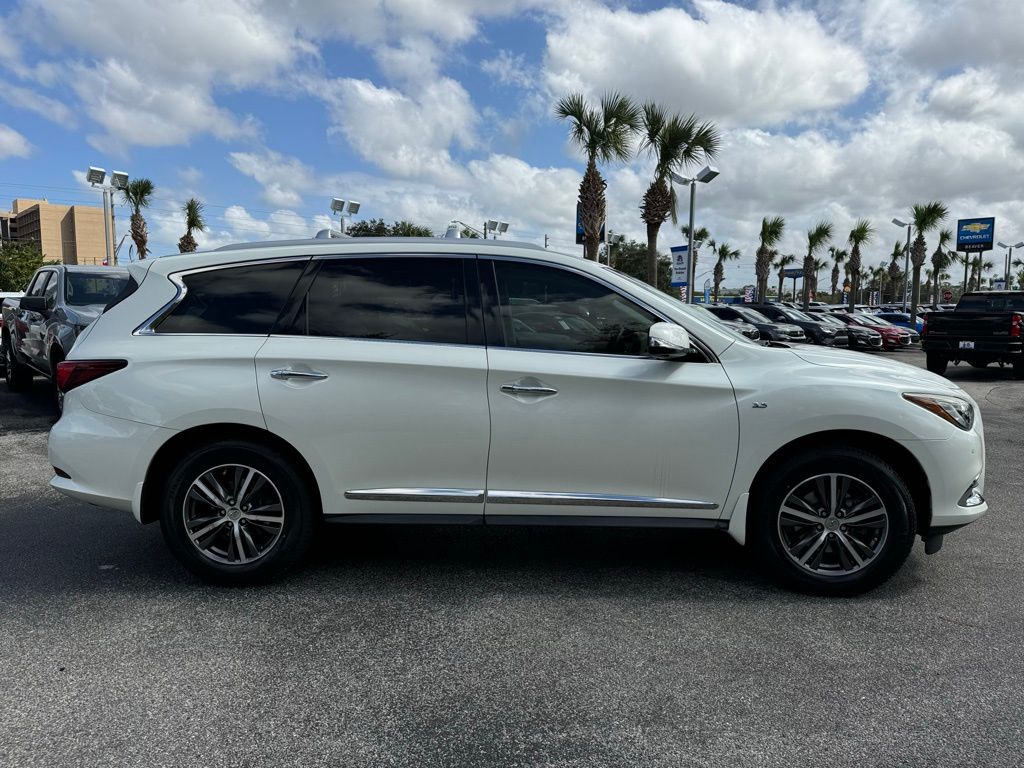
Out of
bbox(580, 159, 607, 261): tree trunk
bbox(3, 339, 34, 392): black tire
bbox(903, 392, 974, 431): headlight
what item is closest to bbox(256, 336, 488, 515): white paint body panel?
bbox(903, 392, 974, 431): headlight

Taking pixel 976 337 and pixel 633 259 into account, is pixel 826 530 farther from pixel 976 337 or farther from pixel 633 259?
pixel 633 259

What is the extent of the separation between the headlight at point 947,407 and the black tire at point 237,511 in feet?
10.1

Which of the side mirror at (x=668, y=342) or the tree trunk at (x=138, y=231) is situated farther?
the tree trunk at (x=138, y=231)

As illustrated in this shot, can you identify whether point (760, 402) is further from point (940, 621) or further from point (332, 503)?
point (332, 503)

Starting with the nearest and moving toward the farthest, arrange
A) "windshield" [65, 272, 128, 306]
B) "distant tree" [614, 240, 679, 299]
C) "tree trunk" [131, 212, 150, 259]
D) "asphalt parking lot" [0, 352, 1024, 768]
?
1. "asphalt parking lot" [0, 352, 1024, 768]
2. "windshield" [65, 272, 128, 306]
3. "tree trunk" [131, 212, 150, 259]
4. "distant tree" [614, 240, 679, 299]

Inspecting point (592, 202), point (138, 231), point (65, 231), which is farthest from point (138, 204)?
point (65, 231)

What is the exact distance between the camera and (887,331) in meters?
28.1

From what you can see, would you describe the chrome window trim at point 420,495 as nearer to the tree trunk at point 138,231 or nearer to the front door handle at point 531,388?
the front door handle at point 531,388

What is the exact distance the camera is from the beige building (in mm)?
136500

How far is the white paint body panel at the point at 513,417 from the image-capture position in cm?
352

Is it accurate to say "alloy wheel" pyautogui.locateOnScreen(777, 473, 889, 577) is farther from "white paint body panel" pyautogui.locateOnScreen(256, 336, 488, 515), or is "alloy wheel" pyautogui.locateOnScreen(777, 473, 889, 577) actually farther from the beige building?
the beige building

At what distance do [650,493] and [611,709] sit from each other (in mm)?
1175

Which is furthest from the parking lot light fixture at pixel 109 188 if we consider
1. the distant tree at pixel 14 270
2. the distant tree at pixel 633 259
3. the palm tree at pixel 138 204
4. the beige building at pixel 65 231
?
the beige building at pixel 65 231

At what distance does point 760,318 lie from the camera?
23750 millimetres
